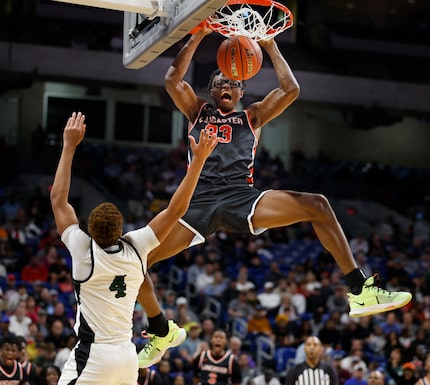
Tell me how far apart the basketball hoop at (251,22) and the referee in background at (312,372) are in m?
4.02

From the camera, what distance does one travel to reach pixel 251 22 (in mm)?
7320

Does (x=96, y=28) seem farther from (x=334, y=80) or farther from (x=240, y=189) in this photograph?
(x=240, y=189)

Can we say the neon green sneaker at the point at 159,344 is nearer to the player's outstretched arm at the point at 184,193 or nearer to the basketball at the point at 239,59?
the player's outstretched arm at the point at 184,193

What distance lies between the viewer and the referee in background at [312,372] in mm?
9961

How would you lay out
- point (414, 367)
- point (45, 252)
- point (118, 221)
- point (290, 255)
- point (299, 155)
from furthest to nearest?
point (299, 155) → point (290, 255) → point (45, 252) → point (414, 367) → point (118, 221)

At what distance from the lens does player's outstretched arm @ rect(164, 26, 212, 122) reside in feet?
23.1

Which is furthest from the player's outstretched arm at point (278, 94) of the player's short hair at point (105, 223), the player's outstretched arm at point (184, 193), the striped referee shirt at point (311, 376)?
the striped referee shirt at point (311, 376)

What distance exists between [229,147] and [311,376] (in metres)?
3.99

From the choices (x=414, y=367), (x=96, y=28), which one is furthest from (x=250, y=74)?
(x=96, y=28)

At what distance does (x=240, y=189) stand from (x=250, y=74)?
35.4 inches

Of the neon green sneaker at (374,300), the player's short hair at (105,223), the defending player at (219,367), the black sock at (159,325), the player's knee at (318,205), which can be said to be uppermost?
the player's short hair at (105,223)

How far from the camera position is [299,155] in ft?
86.9

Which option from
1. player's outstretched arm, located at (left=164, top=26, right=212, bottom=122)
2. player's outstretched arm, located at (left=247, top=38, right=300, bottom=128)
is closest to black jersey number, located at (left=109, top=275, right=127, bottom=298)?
player's outstretched arm, located at (left=164, top=26, right=212, bottom=122)

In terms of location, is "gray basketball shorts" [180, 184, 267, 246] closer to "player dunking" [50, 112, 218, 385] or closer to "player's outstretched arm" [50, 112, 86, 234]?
"player dunking" [50, 112, 218, 385]
